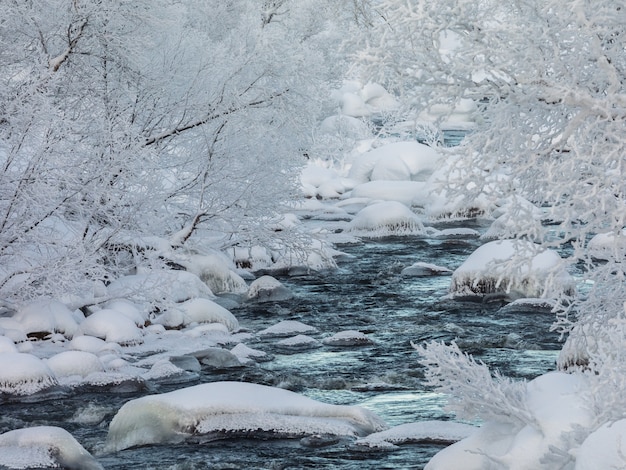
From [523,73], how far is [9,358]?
557 cm

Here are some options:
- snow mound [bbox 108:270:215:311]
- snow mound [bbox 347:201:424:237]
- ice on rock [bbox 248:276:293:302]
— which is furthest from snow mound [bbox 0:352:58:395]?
snow mound [bbox 347:201:424:237]

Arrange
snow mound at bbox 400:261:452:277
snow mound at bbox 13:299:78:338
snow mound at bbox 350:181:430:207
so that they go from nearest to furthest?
snow mound at bbox 13:299:78:338
snow mound at bbox 400:261:452:277
snow mound at bbox 350:181:430:207

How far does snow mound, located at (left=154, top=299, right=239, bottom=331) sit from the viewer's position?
11.8m

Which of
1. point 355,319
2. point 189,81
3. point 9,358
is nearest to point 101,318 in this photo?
point 9,358

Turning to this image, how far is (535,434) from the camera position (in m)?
5.49

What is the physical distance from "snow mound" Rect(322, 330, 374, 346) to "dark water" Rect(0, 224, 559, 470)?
14cm

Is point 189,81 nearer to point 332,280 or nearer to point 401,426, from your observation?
point 332,280

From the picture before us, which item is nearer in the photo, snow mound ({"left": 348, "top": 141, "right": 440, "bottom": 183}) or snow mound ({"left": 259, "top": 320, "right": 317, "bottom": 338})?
snow mound ({"left": 259, "top": 320, "right": 317, "bottom": 338})

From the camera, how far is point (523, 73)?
18.3ft

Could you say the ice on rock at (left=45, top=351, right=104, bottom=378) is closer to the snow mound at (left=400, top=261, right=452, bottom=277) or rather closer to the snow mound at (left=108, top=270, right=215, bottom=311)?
the snow mound at (left=108, top=270, right=215, bottom=311)

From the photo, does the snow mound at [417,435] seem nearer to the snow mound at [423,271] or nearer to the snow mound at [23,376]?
the snow mound at [23,376]

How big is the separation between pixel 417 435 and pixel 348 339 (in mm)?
3656

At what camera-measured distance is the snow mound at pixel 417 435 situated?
750 centimetres

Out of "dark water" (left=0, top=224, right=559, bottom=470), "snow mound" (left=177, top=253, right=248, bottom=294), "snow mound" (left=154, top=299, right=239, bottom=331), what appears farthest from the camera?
"snow mound" (left=177, top=253, right=248, bottom=294)
